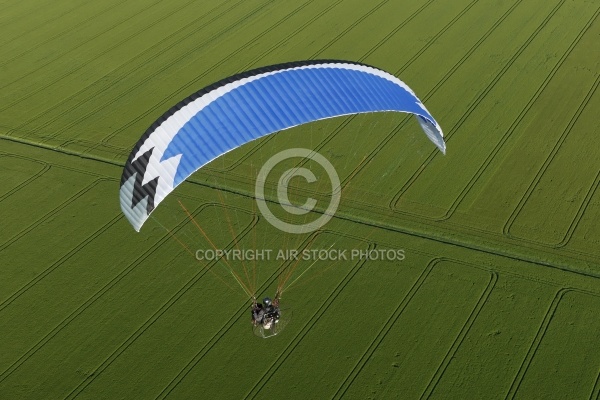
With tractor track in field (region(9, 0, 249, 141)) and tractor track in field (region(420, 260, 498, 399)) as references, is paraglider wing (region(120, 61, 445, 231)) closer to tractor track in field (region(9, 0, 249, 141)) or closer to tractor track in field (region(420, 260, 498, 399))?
tractor track in field (region(420, 260, 498, 399))

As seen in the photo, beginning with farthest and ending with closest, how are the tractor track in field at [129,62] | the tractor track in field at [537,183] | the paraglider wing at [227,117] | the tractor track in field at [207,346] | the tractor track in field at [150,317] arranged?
1. the tractor track in field at [129,62]
2. the tractor track in field at [537,183]
3. the tractor track in field at [150,317]
4. the tractor track in field at [207,346]
5. the paraglider wing at [227,117]

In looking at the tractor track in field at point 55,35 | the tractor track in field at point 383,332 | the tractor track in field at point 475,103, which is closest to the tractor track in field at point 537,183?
the tractor track in field at point 475,103

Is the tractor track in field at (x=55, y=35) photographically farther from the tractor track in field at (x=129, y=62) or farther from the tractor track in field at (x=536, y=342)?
the tractor track in field at (x=536, y=342)

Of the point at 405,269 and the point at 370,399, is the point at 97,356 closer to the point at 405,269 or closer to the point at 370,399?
the point at 370,399

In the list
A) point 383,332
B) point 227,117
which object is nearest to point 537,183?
point 383,332

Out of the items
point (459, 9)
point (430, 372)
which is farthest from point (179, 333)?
point (459, 9)

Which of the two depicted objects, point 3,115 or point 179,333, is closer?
point 179,333

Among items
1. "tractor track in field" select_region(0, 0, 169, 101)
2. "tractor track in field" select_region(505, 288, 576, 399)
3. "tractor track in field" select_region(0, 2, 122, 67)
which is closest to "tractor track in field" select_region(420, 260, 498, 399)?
"tractor track in field" select_region(505, 288, 576, 399)
